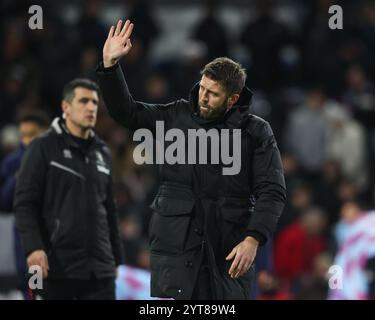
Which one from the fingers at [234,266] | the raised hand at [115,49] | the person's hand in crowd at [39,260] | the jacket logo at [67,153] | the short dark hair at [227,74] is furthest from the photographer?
the jacket logo at [67,153]

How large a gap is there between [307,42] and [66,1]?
3.76m

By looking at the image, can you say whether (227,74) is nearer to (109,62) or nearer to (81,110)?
(109,62)

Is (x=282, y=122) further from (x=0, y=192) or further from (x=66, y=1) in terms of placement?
(x=0, y=192)

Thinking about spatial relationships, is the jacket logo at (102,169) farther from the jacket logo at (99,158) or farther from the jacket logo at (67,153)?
the jacket logo at (67,153)

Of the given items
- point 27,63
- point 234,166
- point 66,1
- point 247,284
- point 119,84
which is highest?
point 66,1

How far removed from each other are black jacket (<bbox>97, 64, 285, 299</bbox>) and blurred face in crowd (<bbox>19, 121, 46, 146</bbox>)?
215 cm

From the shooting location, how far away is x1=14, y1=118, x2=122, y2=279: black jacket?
7387 millimetres

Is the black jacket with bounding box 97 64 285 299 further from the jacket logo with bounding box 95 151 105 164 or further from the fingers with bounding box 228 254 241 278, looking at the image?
the jacket logo with bounding box 95 151 105 164

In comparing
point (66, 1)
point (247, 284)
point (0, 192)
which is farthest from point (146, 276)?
point (66, 1)

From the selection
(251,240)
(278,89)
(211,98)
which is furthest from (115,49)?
(278,89)

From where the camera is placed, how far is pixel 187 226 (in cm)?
630

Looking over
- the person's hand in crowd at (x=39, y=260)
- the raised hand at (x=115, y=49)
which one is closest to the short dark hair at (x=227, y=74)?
the raised hand at (x=115, y=49)

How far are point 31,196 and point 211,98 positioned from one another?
1.73m

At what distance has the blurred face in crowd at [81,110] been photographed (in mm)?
7664
